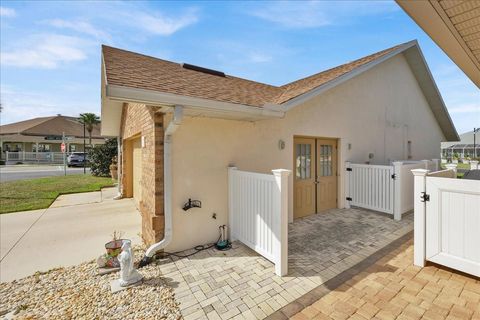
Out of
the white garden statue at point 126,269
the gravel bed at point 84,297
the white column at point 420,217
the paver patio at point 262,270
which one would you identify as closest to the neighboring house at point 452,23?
the white column at point 420,217

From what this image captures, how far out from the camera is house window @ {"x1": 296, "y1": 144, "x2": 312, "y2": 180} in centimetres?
671

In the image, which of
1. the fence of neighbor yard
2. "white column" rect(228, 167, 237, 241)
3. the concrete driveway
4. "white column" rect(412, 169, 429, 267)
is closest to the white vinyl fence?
"white column" rect(412, 169, 429, 267)

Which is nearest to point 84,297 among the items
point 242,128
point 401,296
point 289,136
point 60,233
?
point 60,233

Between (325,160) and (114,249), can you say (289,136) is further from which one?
(114,249)

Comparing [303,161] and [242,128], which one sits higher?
[242,128]

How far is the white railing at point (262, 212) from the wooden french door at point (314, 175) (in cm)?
248

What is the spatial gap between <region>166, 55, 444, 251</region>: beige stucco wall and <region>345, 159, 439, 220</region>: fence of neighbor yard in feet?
1.39

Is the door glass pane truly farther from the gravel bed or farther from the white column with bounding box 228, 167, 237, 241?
the gravel bed

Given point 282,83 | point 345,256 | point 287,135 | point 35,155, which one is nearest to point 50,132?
point 35,155

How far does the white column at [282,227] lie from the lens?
11.5 ft

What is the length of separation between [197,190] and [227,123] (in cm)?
173

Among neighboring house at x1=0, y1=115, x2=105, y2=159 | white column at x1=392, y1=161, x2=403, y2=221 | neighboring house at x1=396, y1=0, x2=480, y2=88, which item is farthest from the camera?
neighboring house at x1=0, y1=115, x2=105, y2=159

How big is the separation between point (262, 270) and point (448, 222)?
3.31 m

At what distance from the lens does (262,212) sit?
13.3 feet
